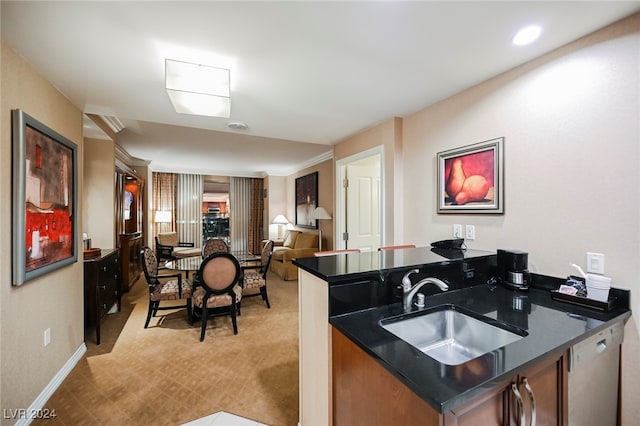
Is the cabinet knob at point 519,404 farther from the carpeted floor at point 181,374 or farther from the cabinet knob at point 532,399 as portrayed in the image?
the carpeted floor at point 181,374

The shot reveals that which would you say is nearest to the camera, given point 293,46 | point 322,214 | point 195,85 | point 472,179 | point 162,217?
point 293,46

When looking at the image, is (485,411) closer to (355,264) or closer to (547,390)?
(547,390)

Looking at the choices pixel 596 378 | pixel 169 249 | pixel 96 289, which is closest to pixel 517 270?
pixel 596 378

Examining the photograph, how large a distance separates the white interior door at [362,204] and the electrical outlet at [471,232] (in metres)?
1.70

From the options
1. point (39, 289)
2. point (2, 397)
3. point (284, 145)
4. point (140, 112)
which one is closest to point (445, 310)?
point (2, 397)

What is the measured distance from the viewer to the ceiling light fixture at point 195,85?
1773 mm

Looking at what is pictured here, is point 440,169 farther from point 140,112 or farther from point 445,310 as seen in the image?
point 140,112

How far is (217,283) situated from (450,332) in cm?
241

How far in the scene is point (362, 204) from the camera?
3988 mm

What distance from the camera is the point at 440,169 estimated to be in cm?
243

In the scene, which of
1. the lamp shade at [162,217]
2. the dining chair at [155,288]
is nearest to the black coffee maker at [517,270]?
the dining chair at [155,288]

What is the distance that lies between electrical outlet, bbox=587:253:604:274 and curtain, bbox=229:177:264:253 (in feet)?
24.4

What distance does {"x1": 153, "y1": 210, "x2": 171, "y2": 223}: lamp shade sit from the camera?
6.64 metres

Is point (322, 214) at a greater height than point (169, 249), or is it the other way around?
point (322, 214)
